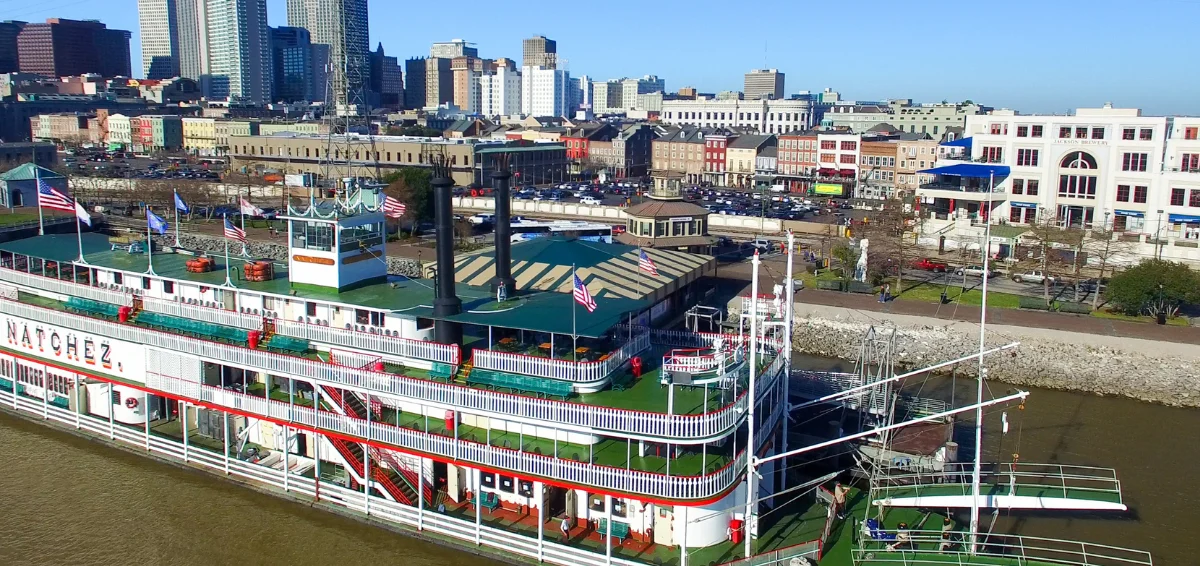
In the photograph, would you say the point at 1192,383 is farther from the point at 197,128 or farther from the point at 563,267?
the point at 197,128

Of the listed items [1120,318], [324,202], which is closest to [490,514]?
[324,202]

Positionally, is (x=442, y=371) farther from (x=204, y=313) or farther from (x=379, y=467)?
(x=204, y=313)

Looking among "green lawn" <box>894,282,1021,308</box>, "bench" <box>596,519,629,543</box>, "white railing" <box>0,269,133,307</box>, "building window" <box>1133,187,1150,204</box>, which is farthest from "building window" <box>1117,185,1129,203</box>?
"white railing" <box>0,269,133,307</box>

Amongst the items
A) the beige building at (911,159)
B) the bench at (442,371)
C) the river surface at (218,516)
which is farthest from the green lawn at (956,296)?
the beige building at (911,159)

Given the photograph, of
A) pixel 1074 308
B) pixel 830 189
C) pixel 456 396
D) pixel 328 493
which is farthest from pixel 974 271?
pixel 830 189

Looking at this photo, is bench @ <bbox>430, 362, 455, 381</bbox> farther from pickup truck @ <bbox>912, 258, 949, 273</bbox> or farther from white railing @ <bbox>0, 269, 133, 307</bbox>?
pickup truck @ <bbox>912, 258, 949, 273</bbox>
